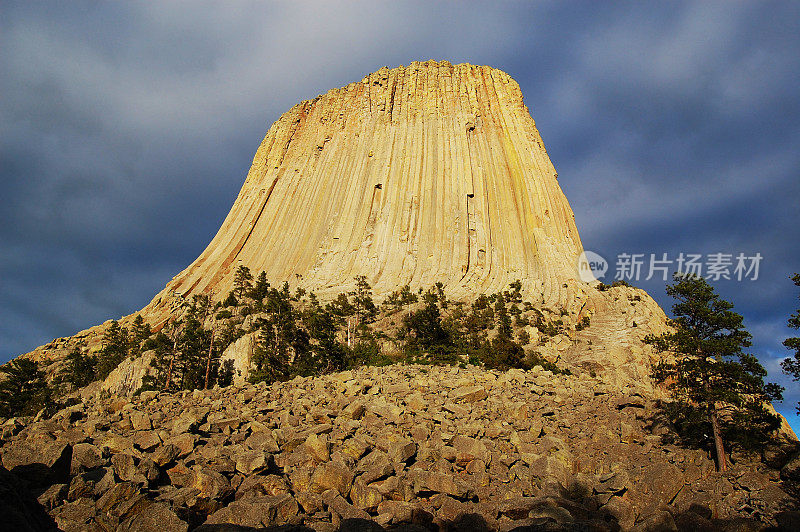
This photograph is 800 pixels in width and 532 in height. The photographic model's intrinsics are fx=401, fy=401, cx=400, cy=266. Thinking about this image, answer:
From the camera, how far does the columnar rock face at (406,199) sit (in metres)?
52.7

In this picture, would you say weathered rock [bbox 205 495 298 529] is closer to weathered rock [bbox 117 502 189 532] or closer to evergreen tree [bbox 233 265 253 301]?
weathered rock [bbox 117 502 189 532]

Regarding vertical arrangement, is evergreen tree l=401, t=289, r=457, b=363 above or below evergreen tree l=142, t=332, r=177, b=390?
above

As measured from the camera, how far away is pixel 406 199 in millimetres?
57938

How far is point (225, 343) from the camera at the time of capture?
3550 centimetres

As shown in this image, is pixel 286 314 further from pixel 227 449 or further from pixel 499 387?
pixel 227 449

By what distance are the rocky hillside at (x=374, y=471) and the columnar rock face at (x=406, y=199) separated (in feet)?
117

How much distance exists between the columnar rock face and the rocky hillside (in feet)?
117

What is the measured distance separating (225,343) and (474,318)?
76.1 ft

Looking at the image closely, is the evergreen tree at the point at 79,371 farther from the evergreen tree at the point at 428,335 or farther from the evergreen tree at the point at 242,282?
the evergreen tree at the point at 428,335

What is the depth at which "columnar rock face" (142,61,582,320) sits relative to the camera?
52.7 metres

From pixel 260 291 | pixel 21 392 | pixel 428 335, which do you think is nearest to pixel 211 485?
pixel 428 335

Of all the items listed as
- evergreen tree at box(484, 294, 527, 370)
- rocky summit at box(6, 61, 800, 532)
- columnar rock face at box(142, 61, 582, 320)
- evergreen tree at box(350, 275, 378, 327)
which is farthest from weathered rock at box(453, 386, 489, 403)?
columnar rock face at box(142, 61, 582, 320)

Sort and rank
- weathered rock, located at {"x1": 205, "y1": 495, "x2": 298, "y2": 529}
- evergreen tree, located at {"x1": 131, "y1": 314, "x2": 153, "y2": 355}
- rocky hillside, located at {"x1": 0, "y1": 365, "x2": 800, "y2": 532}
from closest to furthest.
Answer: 1. weathered rock, located at {"x1": 205, "y1": 495, "x2": 298, "y2": 529}
2. rocky hillside, located at {"x1": 0, "y1": 365, "x2": 800, "y2": 532}
3. evergreen tree, located at {"x1": 131, "y1": 314, "x2": 153, "y2": 355}

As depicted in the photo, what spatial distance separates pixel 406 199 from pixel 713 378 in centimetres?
4915
